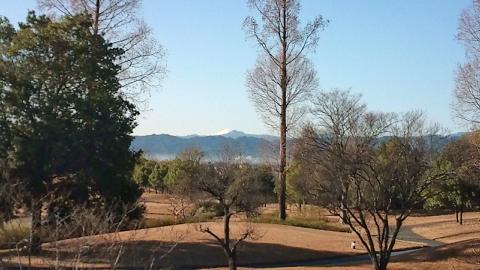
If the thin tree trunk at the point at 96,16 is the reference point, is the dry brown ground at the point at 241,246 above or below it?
below

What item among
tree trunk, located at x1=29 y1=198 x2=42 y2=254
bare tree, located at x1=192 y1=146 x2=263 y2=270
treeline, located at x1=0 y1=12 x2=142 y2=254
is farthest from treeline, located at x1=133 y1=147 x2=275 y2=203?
tree trunk, located at x1=29 y1=198 x2=42 y2=254

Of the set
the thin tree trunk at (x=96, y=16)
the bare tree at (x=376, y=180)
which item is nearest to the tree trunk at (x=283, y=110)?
the bare tree at (x=376, y=180)

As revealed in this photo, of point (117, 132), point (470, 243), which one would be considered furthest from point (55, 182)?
point (470, 243)

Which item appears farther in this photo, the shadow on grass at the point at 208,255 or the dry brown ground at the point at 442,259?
the dry brown ground at the point at 442,259

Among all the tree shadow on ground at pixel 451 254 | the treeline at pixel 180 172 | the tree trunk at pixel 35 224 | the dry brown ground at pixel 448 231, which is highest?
the treeline at pixel 180 172

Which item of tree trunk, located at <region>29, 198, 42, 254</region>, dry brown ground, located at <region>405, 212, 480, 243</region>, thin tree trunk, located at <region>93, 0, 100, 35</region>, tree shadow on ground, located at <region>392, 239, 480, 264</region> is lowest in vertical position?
dry brown ground, located at <region>405, 212, 480, 243</region>

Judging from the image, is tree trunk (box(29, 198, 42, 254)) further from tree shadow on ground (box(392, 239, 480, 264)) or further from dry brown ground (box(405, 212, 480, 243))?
dry brown ground (box(405, 212, 480, 243))

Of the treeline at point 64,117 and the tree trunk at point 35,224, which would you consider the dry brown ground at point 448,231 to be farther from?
the tree trunk at point 35,224

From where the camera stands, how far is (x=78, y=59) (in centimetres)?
2319

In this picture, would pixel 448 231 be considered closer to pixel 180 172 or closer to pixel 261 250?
pixel 261 250

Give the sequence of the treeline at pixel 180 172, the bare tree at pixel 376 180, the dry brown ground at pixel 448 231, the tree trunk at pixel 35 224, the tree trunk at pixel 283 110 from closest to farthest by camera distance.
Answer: the tree trunk at pixel 35 224, the bare tree at pixel 376 180, the tree trunk at pixel 283 110, the dry brown ground at pixel 448 231, the treeline at pixel 180 172

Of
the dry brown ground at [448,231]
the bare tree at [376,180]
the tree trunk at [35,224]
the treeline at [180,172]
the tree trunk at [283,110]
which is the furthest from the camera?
the treeline at [180,172]

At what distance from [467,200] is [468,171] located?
71.2 feet

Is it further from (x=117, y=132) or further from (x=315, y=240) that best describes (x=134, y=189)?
(x=315, y=240)
